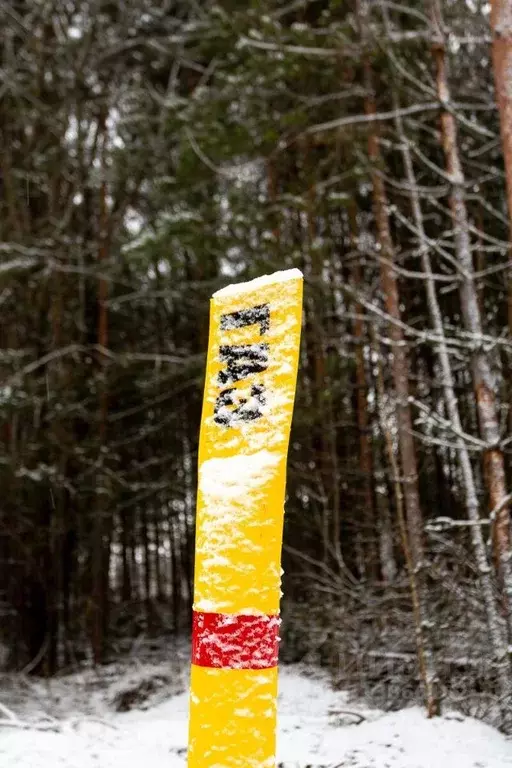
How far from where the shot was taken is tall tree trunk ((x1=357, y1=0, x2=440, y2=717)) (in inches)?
273

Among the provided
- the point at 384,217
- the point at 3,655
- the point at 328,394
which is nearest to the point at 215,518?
the point at 384,217

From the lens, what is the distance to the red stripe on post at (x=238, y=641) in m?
1.83

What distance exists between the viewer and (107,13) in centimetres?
1588

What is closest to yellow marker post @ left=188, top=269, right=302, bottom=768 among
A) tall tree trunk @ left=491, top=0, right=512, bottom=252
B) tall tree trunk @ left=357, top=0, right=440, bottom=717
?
tall tree trunk @ left=491, top=0, right=512, bottom=252

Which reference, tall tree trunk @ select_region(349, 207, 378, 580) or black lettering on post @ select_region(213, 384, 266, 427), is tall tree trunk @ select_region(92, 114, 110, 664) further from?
black lettering on post @ select_region(213, 384, 266, 427)

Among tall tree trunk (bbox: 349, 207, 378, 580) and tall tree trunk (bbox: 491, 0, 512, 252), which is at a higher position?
tall tree trunk (bbox: 491, 0, 512, 252)

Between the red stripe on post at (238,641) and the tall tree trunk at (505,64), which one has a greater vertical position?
the tall tree trunk at (505,64)

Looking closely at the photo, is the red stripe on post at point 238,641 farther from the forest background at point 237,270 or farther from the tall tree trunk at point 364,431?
the tall tree trunk at point 364,431

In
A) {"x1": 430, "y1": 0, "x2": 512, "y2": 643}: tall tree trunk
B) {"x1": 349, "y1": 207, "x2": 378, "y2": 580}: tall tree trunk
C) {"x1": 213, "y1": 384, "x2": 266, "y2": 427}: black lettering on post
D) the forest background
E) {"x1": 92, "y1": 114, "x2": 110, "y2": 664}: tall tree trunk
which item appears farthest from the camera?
{"x1": 92, "y1": 114, "x2": 110, "y2": 664}: tall tree trunk

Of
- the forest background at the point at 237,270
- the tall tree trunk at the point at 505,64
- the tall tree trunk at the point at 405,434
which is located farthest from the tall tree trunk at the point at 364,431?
the tall tree trunk at the point at 505,64

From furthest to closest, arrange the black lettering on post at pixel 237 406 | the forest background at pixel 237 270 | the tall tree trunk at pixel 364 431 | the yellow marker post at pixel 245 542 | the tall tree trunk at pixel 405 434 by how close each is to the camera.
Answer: the tall tree trunk at pixel 364 431
the forest background at pixel 237 270
the tall tree trunk at pixel 405 434
the black lettering on post at pixel 237 406
the yellow marker post at pixel 245 542

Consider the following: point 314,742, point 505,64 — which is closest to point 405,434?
point 314,742

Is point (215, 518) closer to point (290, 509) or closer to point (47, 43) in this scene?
point (290, 509)

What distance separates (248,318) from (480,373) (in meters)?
Result: 5.37
